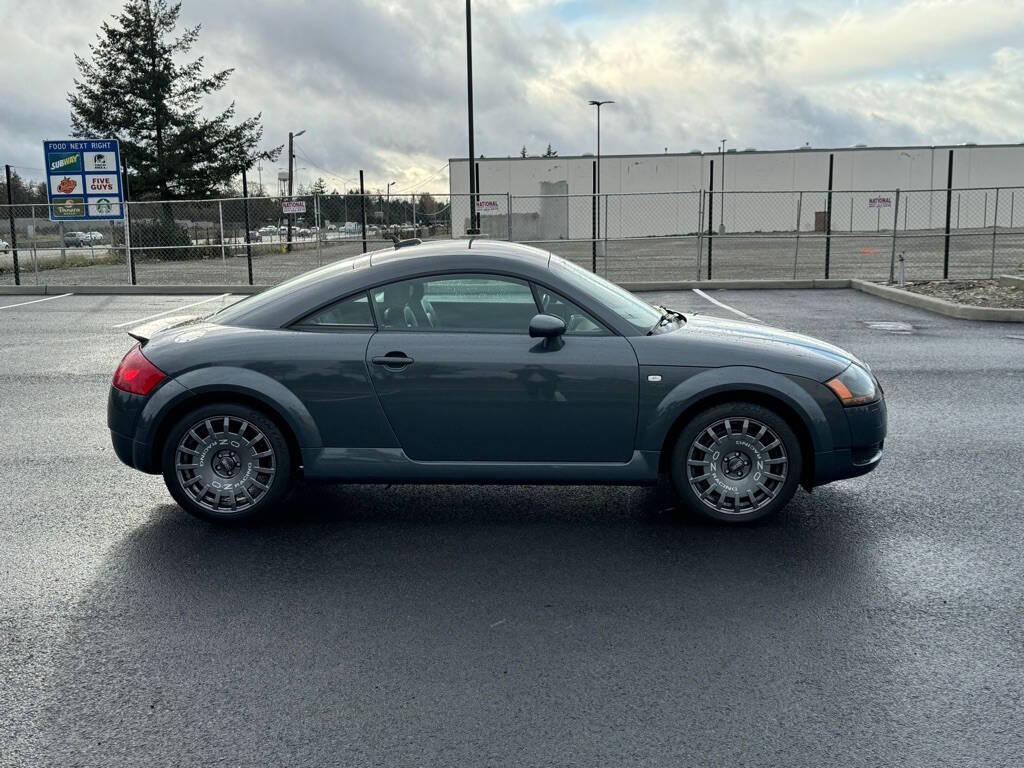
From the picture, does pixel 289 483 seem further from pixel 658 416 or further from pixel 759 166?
pixel 759 166

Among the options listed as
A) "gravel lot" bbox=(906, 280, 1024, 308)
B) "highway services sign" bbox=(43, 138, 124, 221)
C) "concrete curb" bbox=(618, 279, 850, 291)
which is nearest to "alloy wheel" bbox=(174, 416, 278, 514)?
"gravel lot" bbox=(906, 280, 1024, 308)

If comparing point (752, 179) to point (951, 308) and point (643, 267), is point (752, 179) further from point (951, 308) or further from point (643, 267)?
point (951, 308)

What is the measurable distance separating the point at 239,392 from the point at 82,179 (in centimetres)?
2009

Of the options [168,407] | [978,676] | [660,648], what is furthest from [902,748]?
[168,407]

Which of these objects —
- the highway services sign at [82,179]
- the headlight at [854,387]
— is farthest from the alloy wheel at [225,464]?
the highway services sign at [82,179]

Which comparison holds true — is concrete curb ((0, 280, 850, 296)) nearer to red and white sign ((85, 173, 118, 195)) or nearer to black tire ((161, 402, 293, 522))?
red and white sign ((85, 173, 118, 195))

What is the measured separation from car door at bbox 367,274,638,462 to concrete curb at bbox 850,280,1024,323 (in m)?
11.1

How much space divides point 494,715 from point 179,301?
1748cm

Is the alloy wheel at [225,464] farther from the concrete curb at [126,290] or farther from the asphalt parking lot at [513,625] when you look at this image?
the concrete curb at [126,290]

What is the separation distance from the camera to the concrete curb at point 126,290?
68.2 ft

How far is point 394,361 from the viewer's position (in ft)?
16.5

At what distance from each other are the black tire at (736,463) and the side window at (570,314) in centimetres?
73

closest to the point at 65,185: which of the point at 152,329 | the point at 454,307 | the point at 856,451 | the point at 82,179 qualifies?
the point at 82,179

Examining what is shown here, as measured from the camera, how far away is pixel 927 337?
12414 millimetres
